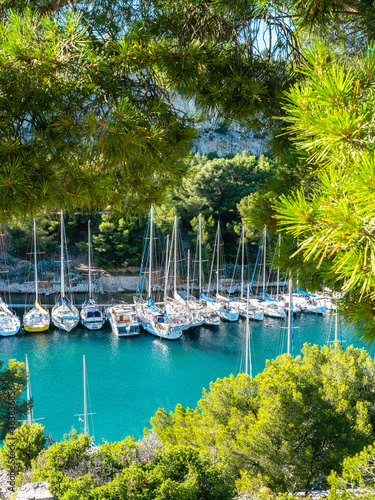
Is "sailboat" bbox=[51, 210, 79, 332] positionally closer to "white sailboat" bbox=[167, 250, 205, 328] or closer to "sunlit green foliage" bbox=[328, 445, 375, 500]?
"white sailboat" bbox=[167, 250, 205, 328]

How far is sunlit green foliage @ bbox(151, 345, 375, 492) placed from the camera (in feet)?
17.7

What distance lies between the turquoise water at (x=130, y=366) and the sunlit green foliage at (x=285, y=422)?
11.8 feet

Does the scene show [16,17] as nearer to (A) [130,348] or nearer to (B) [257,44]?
(B) [257,44]

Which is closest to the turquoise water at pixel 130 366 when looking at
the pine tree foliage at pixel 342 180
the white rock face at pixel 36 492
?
the white rock face at pixel 36 492

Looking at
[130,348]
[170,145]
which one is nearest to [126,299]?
[130,348]

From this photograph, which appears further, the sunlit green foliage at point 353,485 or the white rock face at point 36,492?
the white rock face at point 36,492

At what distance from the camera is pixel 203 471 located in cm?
438

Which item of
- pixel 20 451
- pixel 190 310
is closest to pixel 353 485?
pixel 20 451

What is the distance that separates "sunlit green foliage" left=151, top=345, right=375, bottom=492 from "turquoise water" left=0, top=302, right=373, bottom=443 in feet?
11.8

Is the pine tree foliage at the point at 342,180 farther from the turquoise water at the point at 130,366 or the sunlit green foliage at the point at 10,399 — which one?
the turquoise water at the point at 130,366

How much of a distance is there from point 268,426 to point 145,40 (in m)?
5.18

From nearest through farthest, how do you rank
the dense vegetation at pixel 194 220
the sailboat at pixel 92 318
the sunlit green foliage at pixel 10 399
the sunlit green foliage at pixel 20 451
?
1. the sunlit green foliage at pixel 20 451
2. the sunlit green foliage at pixel 10 399
3. the sailboat at pixel 92 318
4. the dense vegetation at pixel 194 220

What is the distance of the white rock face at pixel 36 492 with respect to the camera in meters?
4.17

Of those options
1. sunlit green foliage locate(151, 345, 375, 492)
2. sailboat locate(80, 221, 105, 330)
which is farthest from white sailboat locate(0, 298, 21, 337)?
sunlit green foliage locate(151, 345, 375, 492)
